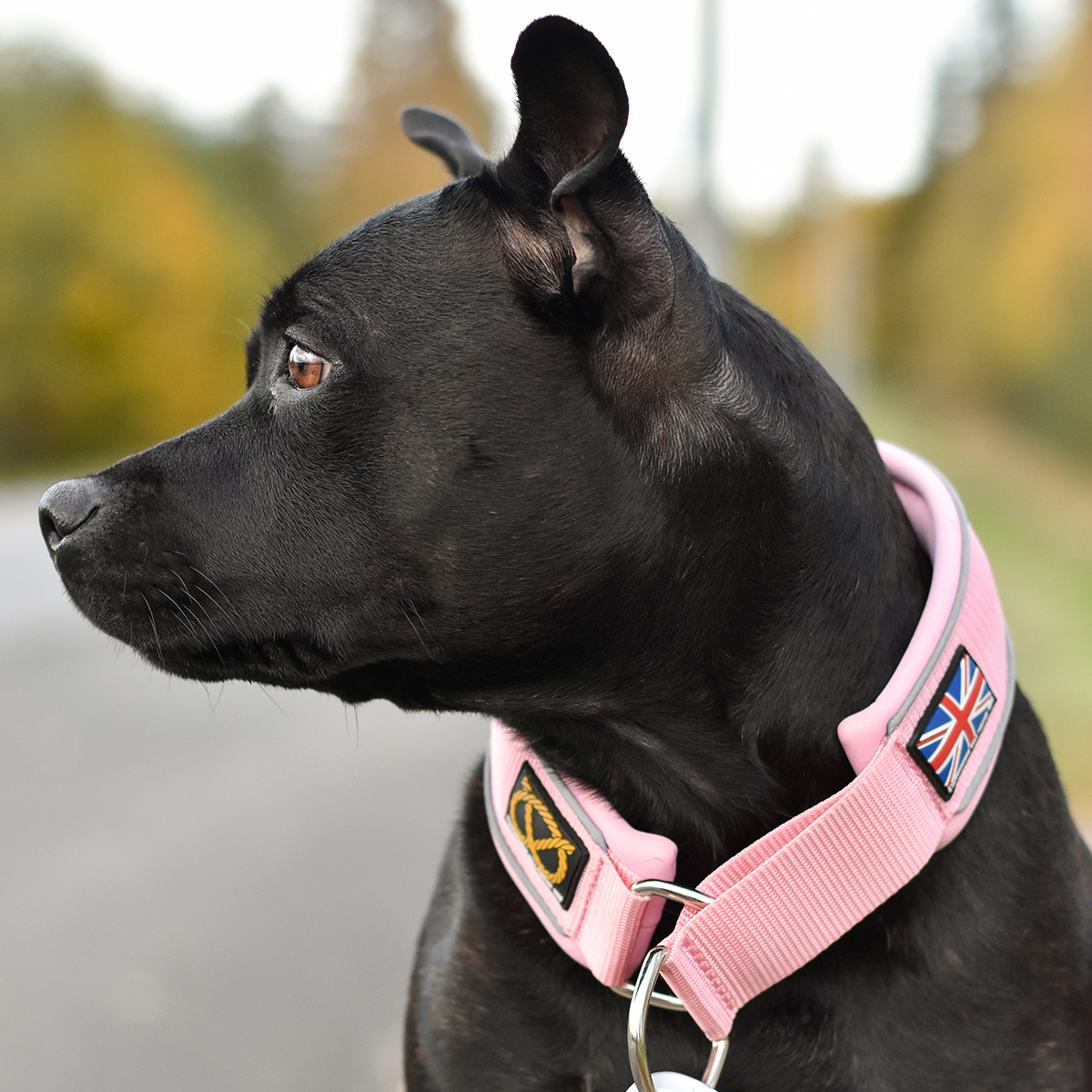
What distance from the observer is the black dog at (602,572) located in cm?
168

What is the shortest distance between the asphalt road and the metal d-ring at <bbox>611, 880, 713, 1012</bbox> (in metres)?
0.70

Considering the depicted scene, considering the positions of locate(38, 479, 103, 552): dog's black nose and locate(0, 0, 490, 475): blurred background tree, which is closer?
locate(38, 479, 103, 552): dog's black nose

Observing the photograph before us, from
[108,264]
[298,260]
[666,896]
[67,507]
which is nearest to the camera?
[666,896]

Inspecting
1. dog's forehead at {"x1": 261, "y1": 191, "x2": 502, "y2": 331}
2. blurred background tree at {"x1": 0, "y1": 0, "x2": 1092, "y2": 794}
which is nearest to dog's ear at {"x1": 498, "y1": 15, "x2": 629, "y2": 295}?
dog's forehead at {"x1": 261, "y1": 191, "x2": 502, "y2": 331}

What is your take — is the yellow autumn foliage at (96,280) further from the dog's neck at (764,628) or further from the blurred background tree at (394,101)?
the dog's neck at (764,628)

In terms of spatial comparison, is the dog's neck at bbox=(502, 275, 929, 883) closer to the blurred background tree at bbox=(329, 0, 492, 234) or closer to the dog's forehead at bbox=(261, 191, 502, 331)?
the dog's forehead at bbox=(261, 191, 502, 331)

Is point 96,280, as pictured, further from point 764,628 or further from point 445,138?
point 764,628

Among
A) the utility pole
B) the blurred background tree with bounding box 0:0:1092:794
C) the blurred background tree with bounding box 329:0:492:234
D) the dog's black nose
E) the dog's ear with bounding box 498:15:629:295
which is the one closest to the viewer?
the dog's ear with bounding box 498:15:629:295

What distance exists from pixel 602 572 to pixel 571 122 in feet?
2.01

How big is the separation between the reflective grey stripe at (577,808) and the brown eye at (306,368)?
→ 678 mm

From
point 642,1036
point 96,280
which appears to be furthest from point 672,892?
point 96,280

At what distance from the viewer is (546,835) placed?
1.80m

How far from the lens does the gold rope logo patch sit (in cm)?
175

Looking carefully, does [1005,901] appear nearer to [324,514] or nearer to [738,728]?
[738,728]
